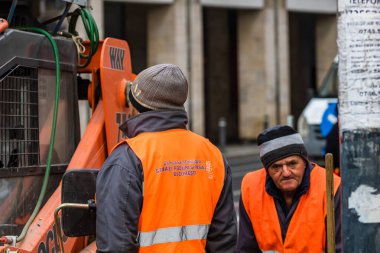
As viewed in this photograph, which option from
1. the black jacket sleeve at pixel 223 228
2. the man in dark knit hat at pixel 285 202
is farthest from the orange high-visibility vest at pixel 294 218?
the black jacket sleeve at pixel 223 228

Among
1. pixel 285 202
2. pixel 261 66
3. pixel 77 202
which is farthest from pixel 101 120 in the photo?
pixel 261 66

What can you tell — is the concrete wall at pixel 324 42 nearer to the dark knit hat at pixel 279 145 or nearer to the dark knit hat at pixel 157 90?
the dark knit hat at pixel 279 145

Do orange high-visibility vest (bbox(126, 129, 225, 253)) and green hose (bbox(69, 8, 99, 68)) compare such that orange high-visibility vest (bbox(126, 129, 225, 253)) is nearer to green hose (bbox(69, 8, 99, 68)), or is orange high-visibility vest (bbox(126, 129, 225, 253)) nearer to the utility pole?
the utility pole

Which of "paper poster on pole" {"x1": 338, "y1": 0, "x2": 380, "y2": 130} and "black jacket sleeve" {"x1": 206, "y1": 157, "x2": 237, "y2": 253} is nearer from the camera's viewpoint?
"paper poster on pole" {"x1": 338, "y1": 0, "x2": 380, "y2": 130}

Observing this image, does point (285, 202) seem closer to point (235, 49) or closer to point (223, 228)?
point (223, 228)

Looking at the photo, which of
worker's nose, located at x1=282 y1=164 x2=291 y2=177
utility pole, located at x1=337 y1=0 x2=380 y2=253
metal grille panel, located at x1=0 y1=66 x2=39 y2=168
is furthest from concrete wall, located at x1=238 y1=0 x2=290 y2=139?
utility pole, located at x1=337 y1=0 x2=380 y2=253

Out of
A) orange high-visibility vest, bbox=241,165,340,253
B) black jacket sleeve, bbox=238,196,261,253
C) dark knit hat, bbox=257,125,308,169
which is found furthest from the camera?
black jacket sleeve, bbox=238,196,261,253

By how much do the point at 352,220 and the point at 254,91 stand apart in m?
25.8

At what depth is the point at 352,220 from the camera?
3639 millimetres

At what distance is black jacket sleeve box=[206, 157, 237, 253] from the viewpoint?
155 inches

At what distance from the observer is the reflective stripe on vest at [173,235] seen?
3.67 m

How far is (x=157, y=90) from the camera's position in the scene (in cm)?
381

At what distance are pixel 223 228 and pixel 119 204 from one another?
1.98 feet

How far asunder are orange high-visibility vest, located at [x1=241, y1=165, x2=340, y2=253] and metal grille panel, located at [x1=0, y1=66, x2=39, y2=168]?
48.1 inches
